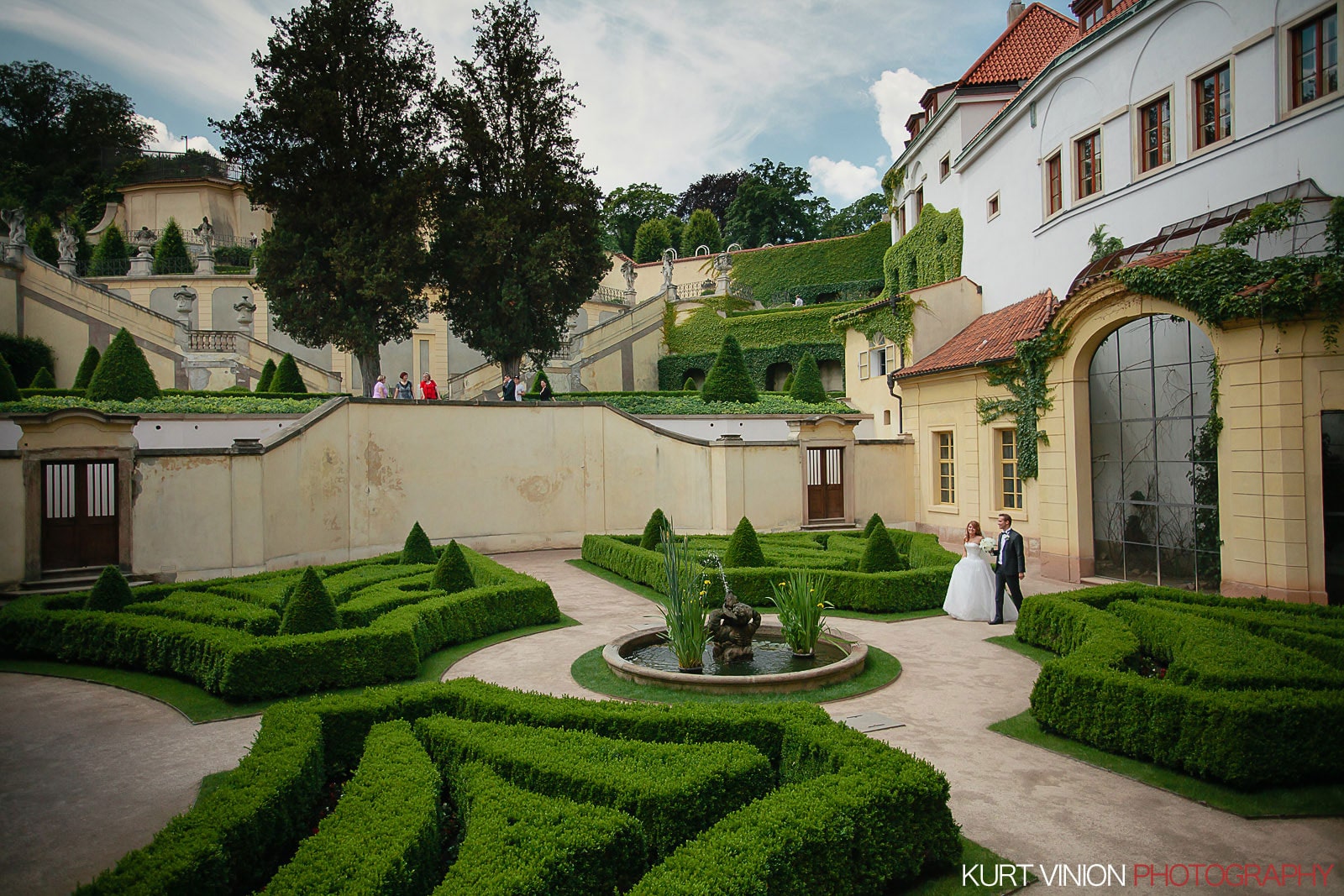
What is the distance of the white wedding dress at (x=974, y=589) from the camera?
1269 cm

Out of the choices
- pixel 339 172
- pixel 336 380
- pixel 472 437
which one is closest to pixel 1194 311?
pixel 472 437

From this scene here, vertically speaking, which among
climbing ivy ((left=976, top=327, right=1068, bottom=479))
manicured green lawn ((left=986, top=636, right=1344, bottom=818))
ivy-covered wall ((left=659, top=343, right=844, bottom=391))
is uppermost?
ivy-covered wall ((left=659, top=343, right=844, bottom=391))

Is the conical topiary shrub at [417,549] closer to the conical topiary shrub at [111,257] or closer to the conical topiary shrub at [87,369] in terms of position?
the conical topiary shrub at [87,369]

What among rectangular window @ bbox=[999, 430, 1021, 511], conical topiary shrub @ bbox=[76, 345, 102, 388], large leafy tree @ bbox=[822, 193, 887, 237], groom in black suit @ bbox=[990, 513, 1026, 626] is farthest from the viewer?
large leafy tree @ bbox=[822, 193, 887, 237]

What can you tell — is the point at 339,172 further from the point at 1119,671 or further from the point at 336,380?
the point at 1119,671

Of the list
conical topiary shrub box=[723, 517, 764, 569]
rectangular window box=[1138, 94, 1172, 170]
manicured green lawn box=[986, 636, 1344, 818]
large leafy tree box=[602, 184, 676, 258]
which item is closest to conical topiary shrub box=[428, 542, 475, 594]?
conical topiary shrub box=[723, 517, 764, 569]

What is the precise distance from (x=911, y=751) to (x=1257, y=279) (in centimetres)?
974

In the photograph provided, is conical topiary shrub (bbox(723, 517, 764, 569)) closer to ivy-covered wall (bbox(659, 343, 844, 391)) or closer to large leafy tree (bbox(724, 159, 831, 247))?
ivy-covered wall (bbox(659, 343, 844, 391))

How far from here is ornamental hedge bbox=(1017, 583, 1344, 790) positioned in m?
6.31

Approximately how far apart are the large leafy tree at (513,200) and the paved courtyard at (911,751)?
724 inches

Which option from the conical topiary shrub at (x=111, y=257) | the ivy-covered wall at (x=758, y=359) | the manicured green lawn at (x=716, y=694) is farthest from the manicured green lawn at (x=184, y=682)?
the conical topiary shrub at (x=111, y=257)

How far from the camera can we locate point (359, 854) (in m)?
4.45

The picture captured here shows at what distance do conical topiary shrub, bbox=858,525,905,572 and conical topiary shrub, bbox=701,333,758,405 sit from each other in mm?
14763

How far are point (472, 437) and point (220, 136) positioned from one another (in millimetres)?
14405
